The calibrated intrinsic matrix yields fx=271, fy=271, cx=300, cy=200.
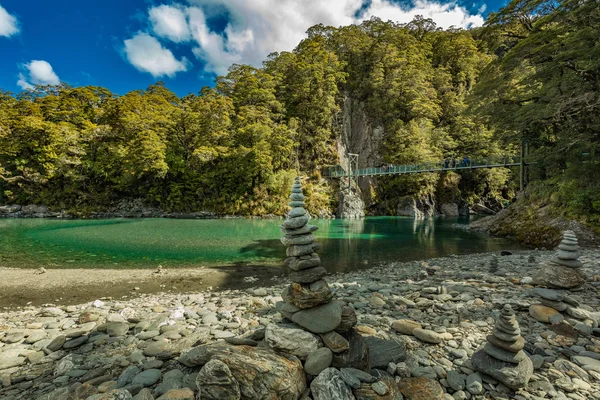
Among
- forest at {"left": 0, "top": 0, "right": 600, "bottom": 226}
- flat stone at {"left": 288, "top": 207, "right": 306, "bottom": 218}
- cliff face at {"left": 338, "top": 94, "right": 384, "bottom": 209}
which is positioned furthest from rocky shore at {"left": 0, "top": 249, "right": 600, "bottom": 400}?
cliff face at {"left": 338, "top": 94, "right": 384, "bottom": 209}

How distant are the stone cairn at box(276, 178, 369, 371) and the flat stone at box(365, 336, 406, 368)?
21 centimetres

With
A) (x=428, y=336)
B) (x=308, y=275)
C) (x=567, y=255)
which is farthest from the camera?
(x=567, y=255)

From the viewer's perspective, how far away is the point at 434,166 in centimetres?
2995

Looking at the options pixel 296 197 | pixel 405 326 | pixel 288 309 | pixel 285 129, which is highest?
pixel 285 129

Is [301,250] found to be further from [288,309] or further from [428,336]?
[428,336]

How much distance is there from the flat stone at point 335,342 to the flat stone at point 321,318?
0.06 meters

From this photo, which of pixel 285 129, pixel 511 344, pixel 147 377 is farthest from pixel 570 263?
pixel 285 129

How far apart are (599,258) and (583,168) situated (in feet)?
20.4

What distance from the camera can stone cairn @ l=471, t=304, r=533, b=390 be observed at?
8.46ft

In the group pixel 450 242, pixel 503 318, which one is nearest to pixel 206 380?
pixel 503 318

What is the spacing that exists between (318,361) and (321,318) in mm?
395

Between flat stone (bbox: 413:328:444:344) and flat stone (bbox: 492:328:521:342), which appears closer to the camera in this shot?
flat stone (bbox: 492:328:521:342)

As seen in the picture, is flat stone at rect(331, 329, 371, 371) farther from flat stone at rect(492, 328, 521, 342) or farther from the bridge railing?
the bridge railing

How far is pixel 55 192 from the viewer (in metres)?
29.6
